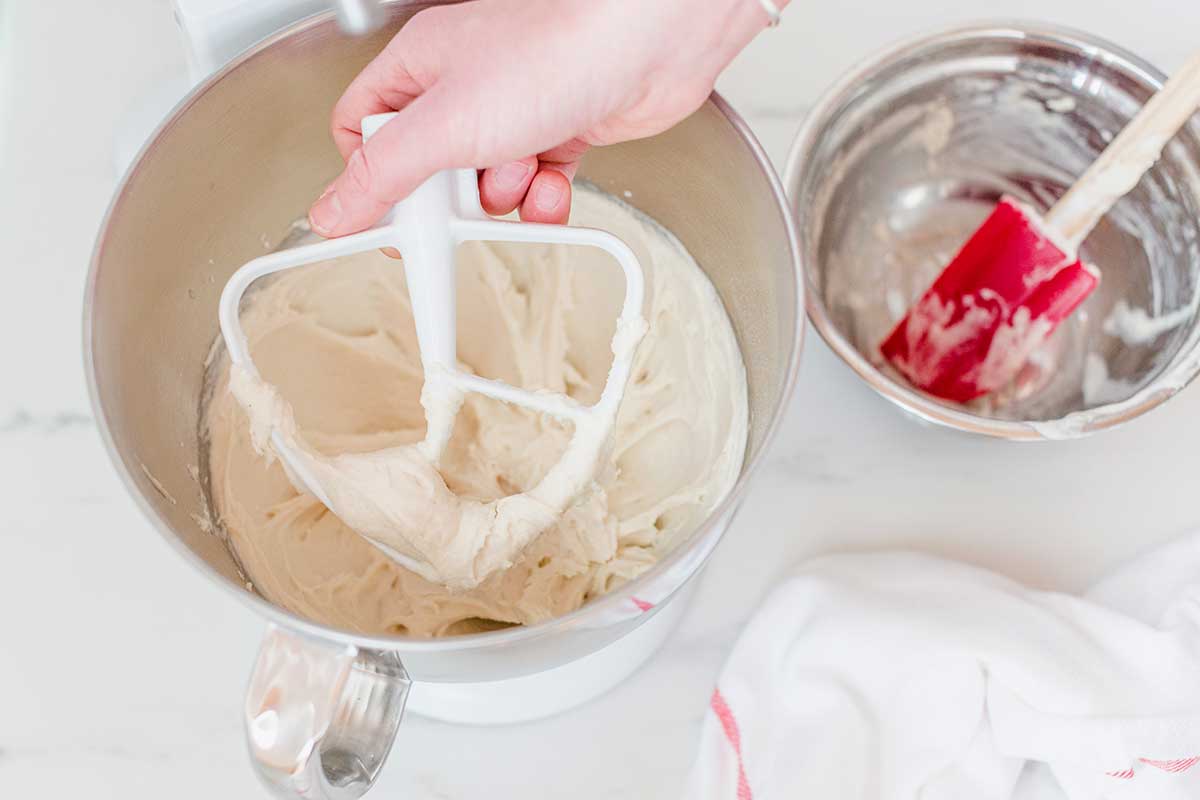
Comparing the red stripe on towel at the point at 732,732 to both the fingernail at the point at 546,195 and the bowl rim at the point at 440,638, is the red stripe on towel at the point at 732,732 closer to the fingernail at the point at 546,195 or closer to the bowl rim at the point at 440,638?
the bowl rim at the point at 440,638

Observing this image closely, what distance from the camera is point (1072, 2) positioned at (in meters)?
0.96

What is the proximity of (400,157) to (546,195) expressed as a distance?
158 mm

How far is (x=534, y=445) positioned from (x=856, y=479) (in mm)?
262

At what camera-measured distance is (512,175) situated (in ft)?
2.31

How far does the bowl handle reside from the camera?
1.71 feet

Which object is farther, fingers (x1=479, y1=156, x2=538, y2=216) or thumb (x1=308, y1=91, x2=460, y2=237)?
fingers (x1=479, y1=156, x2=538, y2=216)

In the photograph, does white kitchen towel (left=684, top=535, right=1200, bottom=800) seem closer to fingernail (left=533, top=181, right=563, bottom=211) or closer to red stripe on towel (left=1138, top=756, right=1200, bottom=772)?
red stripe on towel (left=1138, top=756, right=1200, bottom=772)

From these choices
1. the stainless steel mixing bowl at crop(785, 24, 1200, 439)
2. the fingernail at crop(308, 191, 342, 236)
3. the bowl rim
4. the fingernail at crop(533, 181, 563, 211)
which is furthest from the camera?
the stainless steel mixing bowl at crop(785, 24, 1200, 439)

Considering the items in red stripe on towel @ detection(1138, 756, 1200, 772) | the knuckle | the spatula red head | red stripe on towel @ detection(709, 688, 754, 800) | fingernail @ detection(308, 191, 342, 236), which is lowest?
red stripe on towel @ detection(709, 688, 754, 800)

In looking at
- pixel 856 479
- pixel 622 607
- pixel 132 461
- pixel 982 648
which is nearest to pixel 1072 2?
pixel 856 479

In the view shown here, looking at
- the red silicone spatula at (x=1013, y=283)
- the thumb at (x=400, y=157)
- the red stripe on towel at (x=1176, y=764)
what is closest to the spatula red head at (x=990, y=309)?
the red silicone spatula at (x=1013, y=283)

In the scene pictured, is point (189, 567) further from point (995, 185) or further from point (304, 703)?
point (995, 185)

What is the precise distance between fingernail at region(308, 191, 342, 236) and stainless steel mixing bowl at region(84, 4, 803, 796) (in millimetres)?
94

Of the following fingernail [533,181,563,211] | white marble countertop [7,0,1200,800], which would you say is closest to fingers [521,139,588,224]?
fingernail [533,181,563,211]
